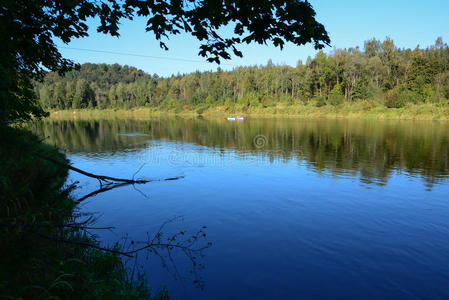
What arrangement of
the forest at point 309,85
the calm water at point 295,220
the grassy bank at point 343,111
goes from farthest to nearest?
the forest at point 309,85 → the grassy bank at point 343,111 → the calm water at point 295,220

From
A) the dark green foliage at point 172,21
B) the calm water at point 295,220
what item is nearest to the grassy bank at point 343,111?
the calm water at point 295,220

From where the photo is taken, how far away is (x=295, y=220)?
13266mm

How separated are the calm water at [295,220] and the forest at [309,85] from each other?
7109 cm

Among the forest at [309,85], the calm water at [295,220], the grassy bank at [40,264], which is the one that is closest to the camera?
the grassy bank at [40,264]

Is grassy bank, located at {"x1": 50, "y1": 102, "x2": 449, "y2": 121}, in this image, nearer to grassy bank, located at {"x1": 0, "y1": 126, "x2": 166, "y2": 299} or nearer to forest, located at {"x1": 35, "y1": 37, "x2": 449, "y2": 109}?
forest, located at {"x1": 35, "y1": 37, "x2": 449, "y2": 109}

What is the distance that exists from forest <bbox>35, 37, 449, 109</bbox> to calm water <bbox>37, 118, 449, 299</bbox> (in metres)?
71.1

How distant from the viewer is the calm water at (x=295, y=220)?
8.73 metres

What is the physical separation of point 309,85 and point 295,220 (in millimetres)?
104421

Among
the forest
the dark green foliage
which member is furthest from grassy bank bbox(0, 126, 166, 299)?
the forest

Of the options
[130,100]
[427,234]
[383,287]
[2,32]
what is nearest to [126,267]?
[2,32]

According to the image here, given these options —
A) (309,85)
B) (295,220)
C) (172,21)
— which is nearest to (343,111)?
(309,85)

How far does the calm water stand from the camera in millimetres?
8727

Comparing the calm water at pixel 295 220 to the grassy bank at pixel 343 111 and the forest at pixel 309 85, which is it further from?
the forest at pixel 309 85

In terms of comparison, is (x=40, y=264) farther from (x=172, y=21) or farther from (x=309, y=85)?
(x=309, y=85)
